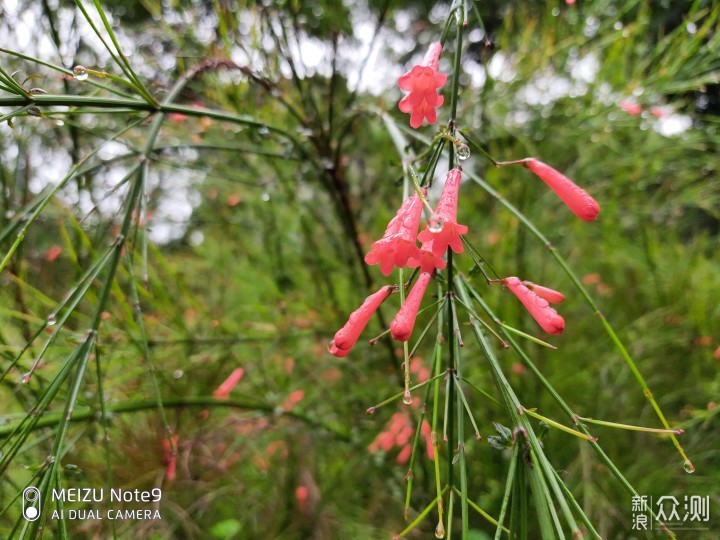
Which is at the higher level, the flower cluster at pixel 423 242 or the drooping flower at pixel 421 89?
the drooping flower at pixel 421 89

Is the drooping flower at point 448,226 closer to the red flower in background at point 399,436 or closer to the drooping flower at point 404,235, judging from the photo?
the drooping flower at point 404,235

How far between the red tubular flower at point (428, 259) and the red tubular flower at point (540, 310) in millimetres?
154

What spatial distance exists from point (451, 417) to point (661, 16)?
233 centimetres

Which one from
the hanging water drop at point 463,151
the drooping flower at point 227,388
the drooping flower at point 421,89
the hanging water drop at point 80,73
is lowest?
the drooping flower at point 227,388

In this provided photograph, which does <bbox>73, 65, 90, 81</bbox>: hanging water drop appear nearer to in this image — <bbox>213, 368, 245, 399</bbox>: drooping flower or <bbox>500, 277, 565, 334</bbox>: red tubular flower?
<bbox>500, 277, 565, 334</bbox>: red tubular flower

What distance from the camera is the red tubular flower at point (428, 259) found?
0.73 m

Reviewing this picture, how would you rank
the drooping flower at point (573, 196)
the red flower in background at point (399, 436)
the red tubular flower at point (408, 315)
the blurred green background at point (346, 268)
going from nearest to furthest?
the red tubular flower at point (408, 315), the drooping flower at point (573, 196), the blurred green background at point (346, 268), the red flower in background at point (399, 436)

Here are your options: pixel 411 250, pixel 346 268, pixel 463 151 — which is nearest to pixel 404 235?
pixel 411 250

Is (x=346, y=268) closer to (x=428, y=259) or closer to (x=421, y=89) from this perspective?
(x=421, y=89)

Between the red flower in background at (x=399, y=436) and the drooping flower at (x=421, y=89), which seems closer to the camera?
the drooping flower at (x=421, y=89)

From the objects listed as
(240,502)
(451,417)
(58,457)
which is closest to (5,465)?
(58,457)

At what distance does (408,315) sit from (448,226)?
147 mm

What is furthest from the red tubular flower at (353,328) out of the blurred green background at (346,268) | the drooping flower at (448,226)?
the blurred green background at (346,268)

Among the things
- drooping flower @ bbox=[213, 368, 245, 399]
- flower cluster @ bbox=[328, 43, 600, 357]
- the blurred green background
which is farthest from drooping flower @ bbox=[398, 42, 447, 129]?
drooping flower @ bbox=[213, 368, 245, 399]
